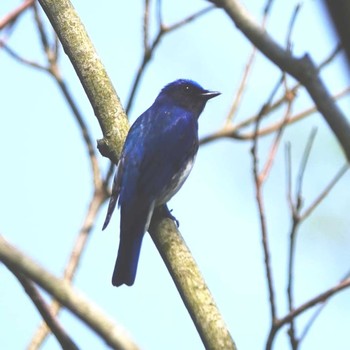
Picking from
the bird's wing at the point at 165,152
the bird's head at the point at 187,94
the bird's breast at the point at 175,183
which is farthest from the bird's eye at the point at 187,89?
the bird's breast at the point at 175,183

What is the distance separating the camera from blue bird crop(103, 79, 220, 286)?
4.38 meters

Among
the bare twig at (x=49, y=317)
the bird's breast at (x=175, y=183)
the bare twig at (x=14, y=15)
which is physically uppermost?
the bare twig at (x=14, y=15)

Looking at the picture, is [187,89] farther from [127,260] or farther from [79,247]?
[127,260]

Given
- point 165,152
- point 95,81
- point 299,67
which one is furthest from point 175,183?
point 299,67

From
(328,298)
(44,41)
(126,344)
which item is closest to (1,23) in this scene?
(44,41)

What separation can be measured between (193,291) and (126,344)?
4.96ft

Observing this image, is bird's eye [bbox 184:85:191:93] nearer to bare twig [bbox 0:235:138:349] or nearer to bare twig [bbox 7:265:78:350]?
bare twig [bbox 7:265:78:350]

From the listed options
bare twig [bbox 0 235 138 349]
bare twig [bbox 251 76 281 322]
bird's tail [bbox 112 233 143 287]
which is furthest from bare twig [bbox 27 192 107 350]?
bare twig [bbox 0 235 138 349]

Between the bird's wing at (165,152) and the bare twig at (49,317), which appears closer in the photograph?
the bare twig at (49,317)

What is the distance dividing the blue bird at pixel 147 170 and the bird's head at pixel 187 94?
8.9 inches

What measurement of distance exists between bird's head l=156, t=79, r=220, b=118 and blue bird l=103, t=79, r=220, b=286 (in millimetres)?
226

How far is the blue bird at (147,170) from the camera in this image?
14.4ft

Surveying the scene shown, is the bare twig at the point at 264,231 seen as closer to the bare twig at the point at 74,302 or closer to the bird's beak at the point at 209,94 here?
the bare twig at the point at 74,302

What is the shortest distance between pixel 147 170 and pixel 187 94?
143 centimetres
